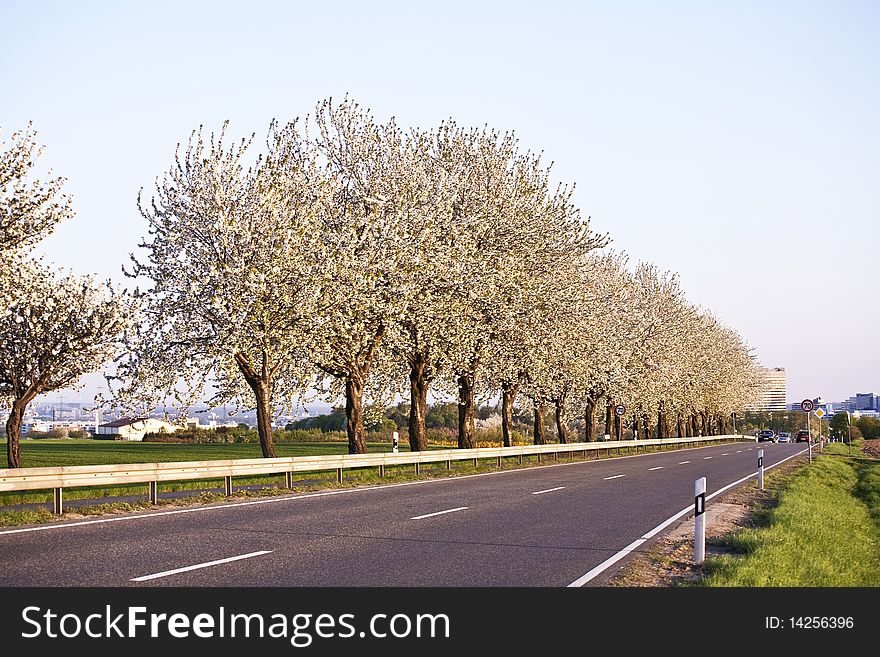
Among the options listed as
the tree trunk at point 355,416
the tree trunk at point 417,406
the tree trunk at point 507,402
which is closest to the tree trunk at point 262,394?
the tree trunk at point 355,416

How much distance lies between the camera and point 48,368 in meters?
29.1

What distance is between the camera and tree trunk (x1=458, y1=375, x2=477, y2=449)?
1419 inches

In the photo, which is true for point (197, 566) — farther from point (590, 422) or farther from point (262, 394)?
point (590, 422)

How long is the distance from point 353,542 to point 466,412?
25033 millimetres

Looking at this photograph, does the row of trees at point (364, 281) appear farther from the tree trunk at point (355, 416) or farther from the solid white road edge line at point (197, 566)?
the solid white road edge line at point (197, 566)

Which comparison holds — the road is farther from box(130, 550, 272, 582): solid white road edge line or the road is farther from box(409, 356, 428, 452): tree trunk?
box(409, 356, 428, 452): tree trunk

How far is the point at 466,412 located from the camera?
3656 centimetres

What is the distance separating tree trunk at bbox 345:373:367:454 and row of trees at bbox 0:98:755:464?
75 millimetres

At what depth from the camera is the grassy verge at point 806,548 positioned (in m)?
9.49
